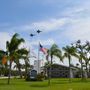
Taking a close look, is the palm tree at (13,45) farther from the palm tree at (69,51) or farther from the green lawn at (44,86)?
the palm tree at (69,51)

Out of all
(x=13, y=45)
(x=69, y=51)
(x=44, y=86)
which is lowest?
(x=44, y=86)

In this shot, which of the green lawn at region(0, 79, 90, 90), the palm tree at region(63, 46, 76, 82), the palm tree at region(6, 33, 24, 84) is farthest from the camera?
the palm tree at region(63, 46, 76, 82)

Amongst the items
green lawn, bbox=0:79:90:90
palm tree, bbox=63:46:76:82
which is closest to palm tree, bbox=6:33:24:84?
green lawn, bbox=0:79:90:90

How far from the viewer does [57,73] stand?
13188 centimetres

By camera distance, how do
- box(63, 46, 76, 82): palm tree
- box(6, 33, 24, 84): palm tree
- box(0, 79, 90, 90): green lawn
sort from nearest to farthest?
1. box(0, 79, 90, 90): green lawn
2. box(6, 33, 24, 84): palm tree
3. box(63, 46, 76, 82): palm tree

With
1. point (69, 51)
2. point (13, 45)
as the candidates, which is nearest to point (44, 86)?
point (13, 45)

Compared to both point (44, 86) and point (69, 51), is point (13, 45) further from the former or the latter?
point (69, 51)

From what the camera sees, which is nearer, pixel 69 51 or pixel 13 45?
pixel 13 45

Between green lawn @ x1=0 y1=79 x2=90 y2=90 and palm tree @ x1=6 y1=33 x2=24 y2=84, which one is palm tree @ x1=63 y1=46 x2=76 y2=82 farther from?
green lawn @ x1=0 y1=79 x2=90 y2=90

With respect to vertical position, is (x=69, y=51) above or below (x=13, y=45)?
above

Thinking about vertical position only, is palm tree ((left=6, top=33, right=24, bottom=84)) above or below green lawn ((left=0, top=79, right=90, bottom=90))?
above

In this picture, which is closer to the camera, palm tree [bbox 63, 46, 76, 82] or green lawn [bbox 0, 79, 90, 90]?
green lawn [bbox 0, 79, 90, 90]

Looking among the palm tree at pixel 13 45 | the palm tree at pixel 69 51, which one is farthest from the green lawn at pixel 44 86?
the palm tree at pixel 69 51

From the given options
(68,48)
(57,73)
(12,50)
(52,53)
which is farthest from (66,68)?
(12,50)
